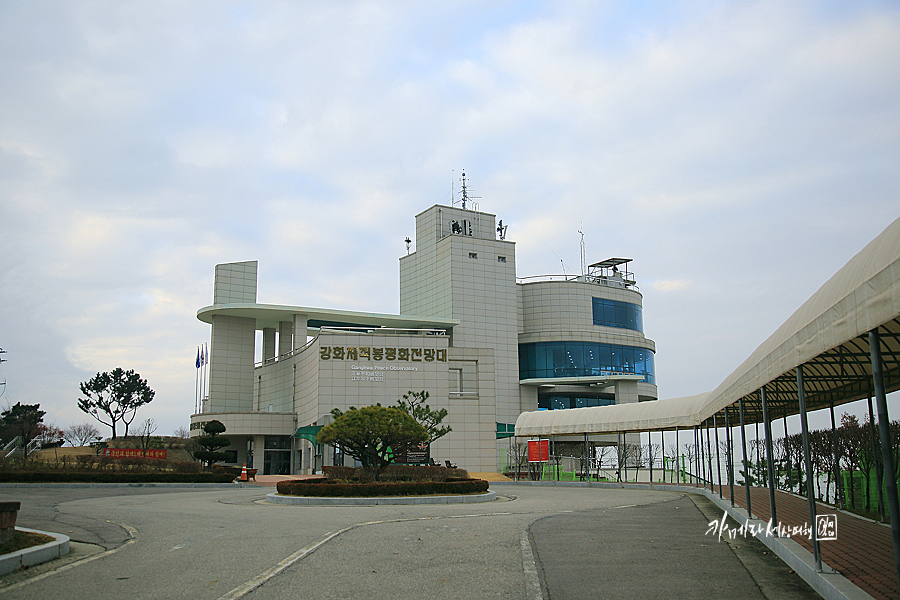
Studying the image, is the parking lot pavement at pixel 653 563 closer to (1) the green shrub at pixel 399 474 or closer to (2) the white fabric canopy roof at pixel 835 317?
(2) the white fabric canopy roof at pixel 835 317

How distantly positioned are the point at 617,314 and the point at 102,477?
49.6 meters

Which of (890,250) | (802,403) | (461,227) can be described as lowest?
(802,403)

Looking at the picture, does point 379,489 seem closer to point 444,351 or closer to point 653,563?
point 653,563

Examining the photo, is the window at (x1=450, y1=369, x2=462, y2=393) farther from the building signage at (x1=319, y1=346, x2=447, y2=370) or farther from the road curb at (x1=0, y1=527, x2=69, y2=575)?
the road curb at (x1=0, y1=527, x2=69, y2=575)

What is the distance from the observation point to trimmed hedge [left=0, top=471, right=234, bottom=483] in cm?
3105

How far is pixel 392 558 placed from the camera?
32.8ft

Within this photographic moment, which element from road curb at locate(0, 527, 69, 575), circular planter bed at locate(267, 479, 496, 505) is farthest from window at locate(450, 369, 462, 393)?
road curb at locate(0, 527, 69, 575)

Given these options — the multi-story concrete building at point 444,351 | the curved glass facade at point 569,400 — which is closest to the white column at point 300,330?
the multi-story concrete building at point 444,351

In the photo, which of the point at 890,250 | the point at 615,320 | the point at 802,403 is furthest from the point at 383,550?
the point at 615,320

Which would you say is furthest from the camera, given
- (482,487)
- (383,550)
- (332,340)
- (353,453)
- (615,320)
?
(615,320)

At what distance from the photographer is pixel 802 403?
8148mm

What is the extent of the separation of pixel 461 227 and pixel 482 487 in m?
45.4

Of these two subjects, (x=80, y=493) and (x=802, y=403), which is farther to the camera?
(x=80, y=493)

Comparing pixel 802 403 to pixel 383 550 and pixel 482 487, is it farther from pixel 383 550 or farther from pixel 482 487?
pixel 482 487
